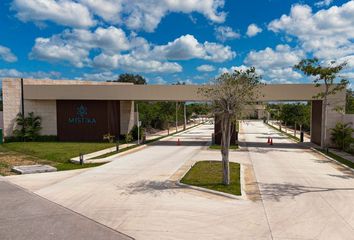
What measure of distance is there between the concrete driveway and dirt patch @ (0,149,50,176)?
2.59 metres

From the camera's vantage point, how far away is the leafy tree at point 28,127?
31.0 m

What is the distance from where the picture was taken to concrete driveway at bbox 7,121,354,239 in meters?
8.29

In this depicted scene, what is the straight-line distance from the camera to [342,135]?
2480 cm

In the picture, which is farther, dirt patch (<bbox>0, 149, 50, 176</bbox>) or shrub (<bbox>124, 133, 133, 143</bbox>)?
shrub (<bbox>124, 133, 133, 143</bbox>)

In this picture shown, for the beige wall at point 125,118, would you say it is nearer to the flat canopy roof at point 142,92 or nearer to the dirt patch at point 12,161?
the flat canopy roof at point 142,92

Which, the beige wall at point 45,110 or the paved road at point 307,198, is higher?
the beige wall at point 45,110

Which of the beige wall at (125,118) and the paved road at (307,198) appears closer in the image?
the paved road at (307,198)

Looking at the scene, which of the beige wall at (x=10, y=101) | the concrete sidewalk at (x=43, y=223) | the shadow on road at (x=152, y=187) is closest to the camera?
the concrete sidewalk at (x=43, y=223)

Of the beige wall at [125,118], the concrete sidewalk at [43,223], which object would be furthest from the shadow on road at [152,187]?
the beige wall at [125,118]

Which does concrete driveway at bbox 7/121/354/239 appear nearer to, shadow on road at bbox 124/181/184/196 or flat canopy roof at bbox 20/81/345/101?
shadow on road at bbox 124/181/184/196

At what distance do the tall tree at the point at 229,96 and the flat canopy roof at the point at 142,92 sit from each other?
41.5 feet

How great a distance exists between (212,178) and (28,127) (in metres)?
23.9

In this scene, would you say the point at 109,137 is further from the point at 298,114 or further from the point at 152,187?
the point at 298,114

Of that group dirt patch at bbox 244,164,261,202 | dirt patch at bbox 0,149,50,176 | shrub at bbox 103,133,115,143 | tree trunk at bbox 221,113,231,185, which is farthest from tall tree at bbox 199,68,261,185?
shrub at bbox 103,133,115,143
